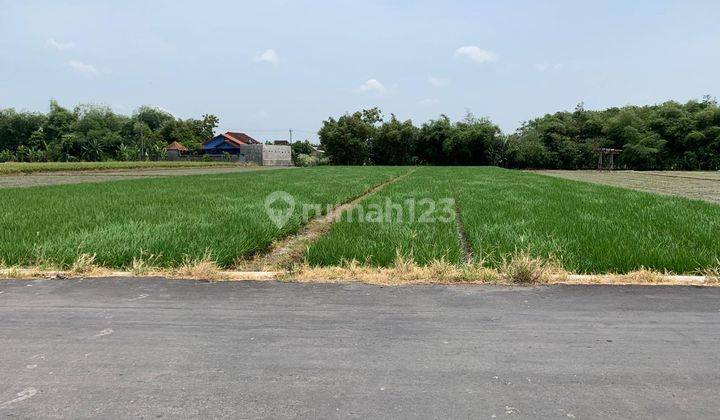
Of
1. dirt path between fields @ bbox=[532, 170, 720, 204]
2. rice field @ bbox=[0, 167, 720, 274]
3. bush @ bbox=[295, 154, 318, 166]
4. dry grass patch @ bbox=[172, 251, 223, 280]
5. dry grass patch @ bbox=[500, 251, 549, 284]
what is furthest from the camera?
bush @ bbox=[295, 154, 318, 166]

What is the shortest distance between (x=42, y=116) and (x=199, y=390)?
82.7 metres

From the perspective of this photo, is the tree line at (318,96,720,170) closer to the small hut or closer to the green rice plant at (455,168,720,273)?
the small hut

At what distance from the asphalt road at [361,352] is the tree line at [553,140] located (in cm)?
4948

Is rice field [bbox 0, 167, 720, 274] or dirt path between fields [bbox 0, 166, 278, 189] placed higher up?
dirt path between fields [bbox 0, 166, 278, 189]

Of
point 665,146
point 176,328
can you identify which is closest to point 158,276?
point 176,328

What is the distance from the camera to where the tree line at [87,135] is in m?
59.4

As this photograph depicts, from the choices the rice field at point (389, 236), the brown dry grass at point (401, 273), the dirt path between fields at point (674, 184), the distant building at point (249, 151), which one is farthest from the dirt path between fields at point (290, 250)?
the distant building at point (249, 151)

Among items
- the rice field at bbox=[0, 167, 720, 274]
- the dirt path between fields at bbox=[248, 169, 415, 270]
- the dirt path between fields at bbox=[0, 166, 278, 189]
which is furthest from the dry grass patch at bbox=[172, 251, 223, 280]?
the dirt path between fields at bbox=[0, 166, 278, 189]

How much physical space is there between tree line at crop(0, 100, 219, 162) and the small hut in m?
0.90

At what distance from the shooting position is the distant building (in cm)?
6275

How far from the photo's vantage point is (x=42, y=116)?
68.7m

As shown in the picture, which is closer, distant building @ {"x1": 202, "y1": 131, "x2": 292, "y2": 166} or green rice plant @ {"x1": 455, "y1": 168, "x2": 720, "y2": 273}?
green rice plant @ {"x1": 455, "y1": 168, "x2": 720, "y2": 273}

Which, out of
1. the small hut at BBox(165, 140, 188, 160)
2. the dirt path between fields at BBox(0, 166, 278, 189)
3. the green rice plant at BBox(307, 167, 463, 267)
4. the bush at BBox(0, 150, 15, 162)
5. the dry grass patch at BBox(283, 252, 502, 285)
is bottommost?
the dry grass patch at BBox(283, 252, 502, 285)

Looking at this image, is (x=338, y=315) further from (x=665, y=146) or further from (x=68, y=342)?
(x=665, y=146)
